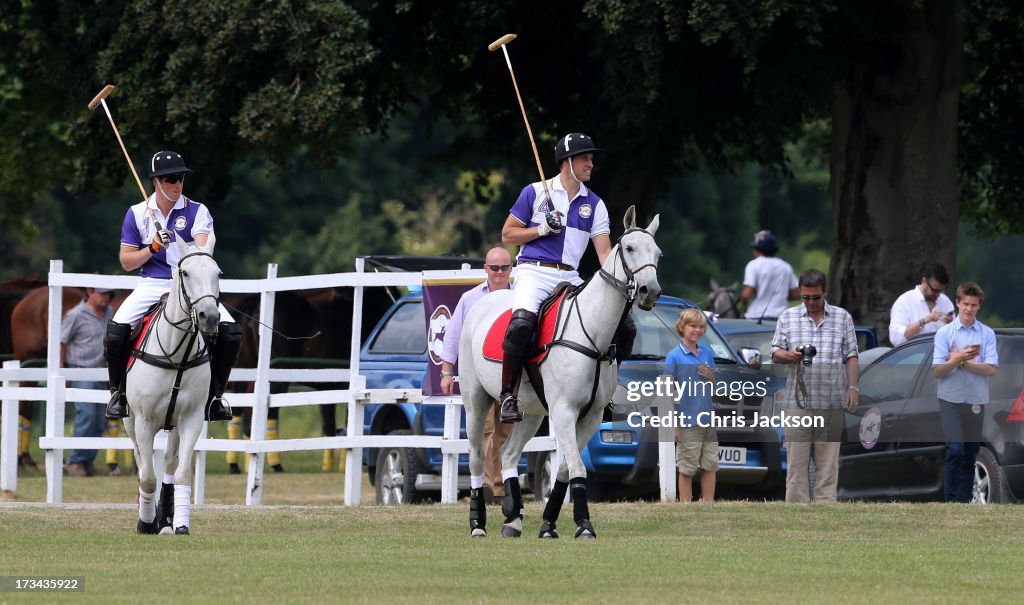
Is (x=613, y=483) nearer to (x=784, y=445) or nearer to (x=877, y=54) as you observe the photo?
(x=784, y=445)

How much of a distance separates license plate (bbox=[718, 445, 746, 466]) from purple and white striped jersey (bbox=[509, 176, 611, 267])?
4409 mm

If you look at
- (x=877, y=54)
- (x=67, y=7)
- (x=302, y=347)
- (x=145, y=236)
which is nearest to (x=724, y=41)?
(x=877, y=54)

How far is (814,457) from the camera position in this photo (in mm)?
17281

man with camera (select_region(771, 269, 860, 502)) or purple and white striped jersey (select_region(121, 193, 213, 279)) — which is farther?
man with camera (select_region(771, 269, 860, 502))

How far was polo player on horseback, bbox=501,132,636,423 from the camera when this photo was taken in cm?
1389

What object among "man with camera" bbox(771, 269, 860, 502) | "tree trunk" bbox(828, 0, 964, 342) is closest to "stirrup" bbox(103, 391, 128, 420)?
"man with camera" bbox(771, 269, 860, 502)

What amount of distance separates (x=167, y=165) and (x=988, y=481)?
303 inches

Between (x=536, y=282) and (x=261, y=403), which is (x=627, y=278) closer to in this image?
(x=536, y=282)

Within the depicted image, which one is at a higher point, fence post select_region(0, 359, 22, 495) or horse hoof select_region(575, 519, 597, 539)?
fence post select_region(0, 359, 22, 495)

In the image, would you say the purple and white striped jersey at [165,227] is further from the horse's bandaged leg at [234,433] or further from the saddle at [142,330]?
the horse's bandaged leg at [234,433]

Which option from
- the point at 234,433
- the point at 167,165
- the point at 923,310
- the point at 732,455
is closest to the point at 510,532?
the point at 167,165

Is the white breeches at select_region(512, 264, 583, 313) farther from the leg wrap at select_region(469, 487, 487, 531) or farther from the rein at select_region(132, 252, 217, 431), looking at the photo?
the rein at select_region(132, 252, 217, 431)

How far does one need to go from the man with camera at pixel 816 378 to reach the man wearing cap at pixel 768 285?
5.76 metres

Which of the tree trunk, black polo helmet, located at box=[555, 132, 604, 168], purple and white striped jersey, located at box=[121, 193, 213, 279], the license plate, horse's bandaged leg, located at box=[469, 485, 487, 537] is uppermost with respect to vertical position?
the tree trunk
